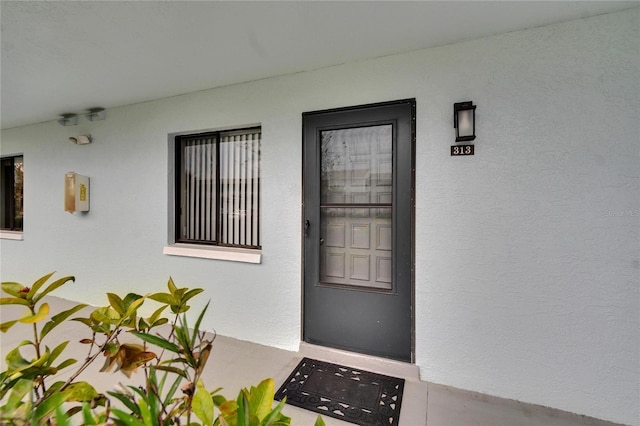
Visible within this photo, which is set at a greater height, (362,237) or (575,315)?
(362,237)

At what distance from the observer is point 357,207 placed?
2408mm

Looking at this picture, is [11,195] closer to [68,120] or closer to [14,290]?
[68,120]

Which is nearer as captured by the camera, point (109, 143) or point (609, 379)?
point (609, 379)

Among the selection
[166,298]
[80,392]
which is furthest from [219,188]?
[80,392]

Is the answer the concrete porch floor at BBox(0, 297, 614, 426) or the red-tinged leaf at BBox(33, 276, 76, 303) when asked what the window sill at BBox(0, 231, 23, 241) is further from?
the red-tinged leaf at BBox(33, 276, 76, 303)

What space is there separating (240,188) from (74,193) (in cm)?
221

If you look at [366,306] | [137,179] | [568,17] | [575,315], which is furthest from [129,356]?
[137,179]

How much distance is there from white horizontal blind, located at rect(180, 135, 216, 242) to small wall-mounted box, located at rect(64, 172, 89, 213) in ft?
4.55

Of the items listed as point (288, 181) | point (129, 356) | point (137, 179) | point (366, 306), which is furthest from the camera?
point (137, 179)

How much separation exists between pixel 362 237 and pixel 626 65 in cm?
204

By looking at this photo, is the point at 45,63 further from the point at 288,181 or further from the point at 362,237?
the point at 362,237

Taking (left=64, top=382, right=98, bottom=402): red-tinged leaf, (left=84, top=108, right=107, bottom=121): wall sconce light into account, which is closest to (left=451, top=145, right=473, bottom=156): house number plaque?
(left=64, top=382, right=98, bottom=402): red-tinged leaf

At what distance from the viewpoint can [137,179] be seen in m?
3.27

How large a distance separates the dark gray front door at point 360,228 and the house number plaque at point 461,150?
300 mm
